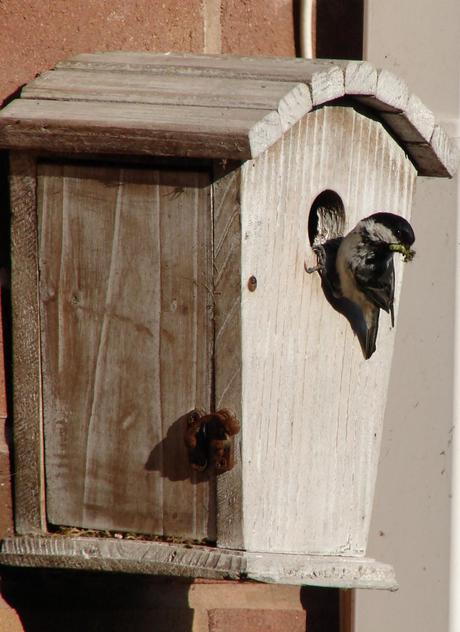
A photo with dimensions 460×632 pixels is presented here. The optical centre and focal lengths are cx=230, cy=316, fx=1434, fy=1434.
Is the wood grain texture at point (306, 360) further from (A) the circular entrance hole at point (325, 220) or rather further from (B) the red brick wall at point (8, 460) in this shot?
(B) the red brick wall at point (8, 460)

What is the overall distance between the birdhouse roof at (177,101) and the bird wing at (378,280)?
0.84 ft

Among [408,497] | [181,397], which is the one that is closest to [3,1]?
[181,397]

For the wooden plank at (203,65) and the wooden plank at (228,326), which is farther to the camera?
the wooden plank at (203,65)

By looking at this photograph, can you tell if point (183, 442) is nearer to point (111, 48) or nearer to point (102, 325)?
point (102, 325)

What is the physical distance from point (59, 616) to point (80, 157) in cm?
75

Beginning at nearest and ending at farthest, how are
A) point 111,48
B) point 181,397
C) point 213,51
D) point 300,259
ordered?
1. point 181,397
2. point 300,259
3. point 111,48
4. point 213,51

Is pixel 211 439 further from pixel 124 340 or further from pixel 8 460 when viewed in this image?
pixel 8 460

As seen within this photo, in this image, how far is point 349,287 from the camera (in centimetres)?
Answer: 227


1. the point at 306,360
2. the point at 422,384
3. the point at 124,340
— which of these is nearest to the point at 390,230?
the point at 306,360

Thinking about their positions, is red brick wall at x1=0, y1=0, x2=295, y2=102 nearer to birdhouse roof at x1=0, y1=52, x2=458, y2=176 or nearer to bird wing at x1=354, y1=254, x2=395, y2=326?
birdhouse roof at x1=0, y1=52, x2=458, y2=176

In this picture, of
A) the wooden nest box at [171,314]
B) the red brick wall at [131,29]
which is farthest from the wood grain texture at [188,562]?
the red brick wall at [131,29]

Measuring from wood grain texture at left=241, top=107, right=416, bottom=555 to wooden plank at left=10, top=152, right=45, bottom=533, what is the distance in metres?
0.32

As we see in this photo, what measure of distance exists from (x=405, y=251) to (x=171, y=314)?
2.09 ft

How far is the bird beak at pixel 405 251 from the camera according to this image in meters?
2.36
